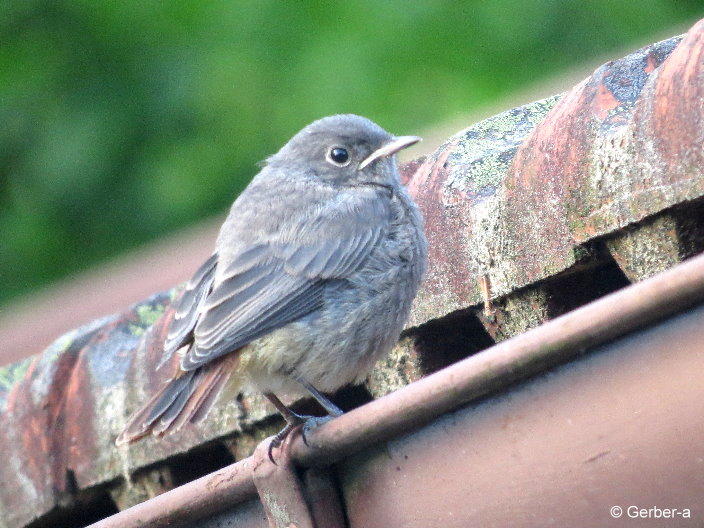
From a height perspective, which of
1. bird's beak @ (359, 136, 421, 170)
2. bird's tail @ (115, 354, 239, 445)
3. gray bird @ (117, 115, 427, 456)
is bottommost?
bird's tail @ (115, 354, 239, 445)

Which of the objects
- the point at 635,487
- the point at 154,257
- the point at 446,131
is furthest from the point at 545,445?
the point at 154,257

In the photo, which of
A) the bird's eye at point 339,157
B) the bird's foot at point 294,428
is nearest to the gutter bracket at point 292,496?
the bird's foot at point 294,428

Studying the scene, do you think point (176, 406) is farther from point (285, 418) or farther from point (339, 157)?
point (339, 157)

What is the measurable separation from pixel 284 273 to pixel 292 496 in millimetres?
1560

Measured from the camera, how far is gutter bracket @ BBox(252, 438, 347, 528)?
2.69 m

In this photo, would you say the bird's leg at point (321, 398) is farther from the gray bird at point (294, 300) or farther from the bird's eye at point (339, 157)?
the bird's eye at point (339, 157)

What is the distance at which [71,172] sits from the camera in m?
9.21

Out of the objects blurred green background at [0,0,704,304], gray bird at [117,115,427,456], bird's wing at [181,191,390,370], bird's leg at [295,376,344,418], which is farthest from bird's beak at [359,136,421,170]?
blurred green background at [0,0,704,304]

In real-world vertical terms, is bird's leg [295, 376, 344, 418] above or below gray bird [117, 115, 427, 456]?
below

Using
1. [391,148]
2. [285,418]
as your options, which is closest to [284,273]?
[285,418]

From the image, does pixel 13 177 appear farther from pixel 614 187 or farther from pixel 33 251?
pixel 614 187

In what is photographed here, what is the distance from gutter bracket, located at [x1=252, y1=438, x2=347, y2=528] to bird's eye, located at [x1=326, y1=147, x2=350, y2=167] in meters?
2.47

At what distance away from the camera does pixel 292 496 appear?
2697 mm

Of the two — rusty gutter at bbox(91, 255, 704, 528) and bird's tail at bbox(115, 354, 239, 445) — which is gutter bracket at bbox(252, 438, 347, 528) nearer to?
rusty gutter at bbox(91, 255, 704, 528)
